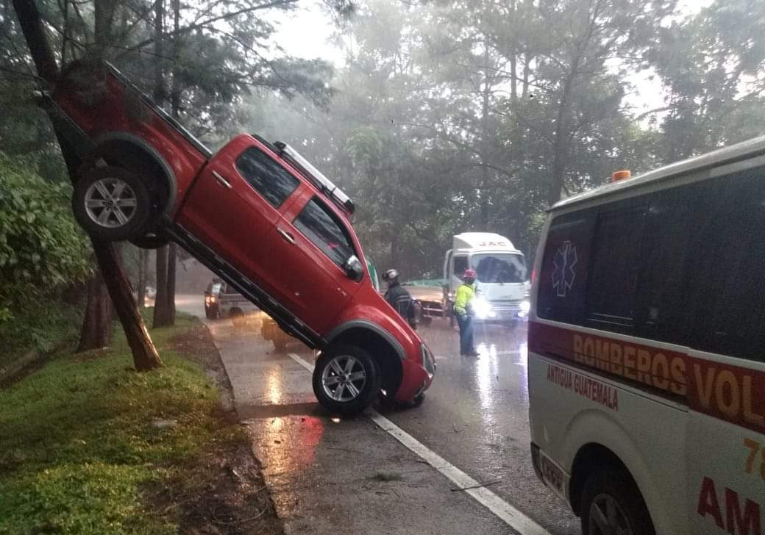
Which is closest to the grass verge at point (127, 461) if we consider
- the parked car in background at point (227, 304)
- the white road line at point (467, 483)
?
the white road line at point (467, 483)

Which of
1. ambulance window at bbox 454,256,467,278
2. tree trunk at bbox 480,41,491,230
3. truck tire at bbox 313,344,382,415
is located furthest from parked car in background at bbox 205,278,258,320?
truck tire at bbox 313,344,382,415

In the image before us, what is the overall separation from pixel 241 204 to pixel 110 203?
156 cm

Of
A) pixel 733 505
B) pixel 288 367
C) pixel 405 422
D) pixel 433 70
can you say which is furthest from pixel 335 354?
pixel 433 70

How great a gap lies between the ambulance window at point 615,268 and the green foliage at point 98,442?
10.3 ft

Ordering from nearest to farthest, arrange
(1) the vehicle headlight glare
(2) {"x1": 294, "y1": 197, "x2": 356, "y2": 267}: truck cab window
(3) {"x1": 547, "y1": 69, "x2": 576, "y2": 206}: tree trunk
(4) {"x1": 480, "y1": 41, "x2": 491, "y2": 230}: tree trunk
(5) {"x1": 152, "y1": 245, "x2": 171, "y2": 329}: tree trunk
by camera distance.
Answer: (2) {"x1": 294, "y1": 197, "x2": 356, "y2": 267}: truck cab window → (1) the vehicle headlight glare → (5) {"x1": 152, "y1": 245, "x2": 171, "y2": 329}: tree trunk → (3) {"x1": 547, "y1": 69, "x2": 576, "y2": 206}: tree trunk → (4) {"x1": 480, "y1": 41, "x2": 491, "y2": 230}: tree trunk

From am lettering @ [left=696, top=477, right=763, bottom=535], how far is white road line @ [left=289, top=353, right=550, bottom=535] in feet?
6.82

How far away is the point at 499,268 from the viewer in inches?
714

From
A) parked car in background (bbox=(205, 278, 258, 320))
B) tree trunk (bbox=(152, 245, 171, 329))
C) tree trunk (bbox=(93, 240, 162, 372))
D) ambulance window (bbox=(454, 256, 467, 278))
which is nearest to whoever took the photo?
tree trunk (bbox=(93, 240, 162, 372))

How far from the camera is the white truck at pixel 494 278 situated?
17.5 meters

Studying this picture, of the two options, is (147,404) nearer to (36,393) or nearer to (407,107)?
(36,393)

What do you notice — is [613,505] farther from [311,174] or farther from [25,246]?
[311,174]

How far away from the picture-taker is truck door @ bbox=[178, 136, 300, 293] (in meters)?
7.76

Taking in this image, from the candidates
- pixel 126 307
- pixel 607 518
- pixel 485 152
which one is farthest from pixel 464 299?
pixel 485 152

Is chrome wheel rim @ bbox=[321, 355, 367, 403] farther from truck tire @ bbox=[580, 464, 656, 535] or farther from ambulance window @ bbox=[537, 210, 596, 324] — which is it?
truck tire @ bbox=[580, 464, 656, 535]
